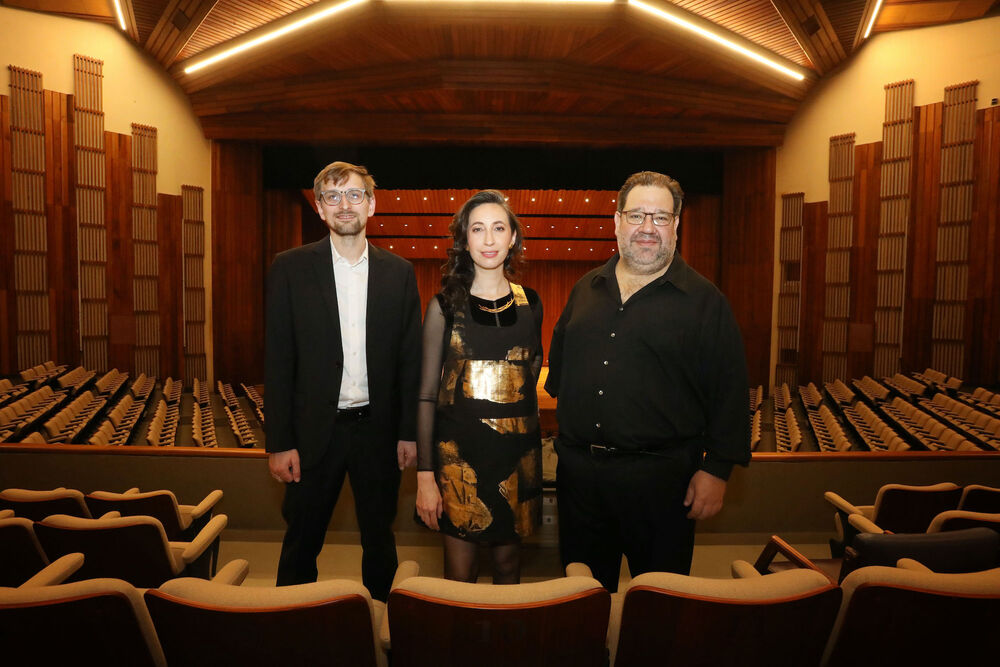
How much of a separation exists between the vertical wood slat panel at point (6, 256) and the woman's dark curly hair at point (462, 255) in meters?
9.04

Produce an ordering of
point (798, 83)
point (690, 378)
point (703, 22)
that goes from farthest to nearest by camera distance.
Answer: point (798, 83) → point (703, 22) → point (690, 378)

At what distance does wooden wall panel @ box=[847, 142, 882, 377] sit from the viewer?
982cm

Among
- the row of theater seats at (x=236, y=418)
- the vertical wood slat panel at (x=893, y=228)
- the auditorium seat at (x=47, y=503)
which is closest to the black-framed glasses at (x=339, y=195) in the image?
the auditorium seat at (x=47, y=503)

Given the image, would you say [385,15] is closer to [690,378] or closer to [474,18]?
[474,18]

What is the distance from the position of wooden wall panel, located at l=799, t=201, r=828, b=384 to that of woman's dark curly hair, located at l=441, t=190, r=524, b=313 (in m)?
10.2

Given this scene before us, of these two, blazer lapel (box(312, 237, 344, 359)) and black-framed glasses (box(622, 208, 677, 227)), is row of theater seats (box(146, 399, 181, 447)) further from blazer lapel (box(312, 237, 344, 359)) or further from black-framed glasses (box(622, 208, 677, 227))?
black-framed glasses (box(622, 208, 677, 227))

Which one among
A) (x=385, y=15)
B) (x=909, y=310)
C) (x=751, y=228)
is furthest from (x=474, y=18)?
(x=909, y=310)

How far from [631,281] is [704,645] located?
3.20 feet

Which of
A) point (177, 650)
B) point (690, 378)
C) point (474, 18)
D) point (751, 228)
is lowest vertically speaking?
point (177, 650)

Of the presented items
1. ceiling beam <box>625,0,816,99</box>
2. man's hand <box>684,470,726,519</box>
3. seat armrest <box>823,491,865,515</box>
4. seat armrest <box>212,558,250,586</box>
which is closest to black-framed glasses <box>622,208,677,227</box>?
man's hand <box>684,470,726,519</box>

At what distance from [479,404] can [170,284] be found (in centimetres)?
1027

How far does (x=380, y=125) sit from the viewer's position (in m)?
10.2

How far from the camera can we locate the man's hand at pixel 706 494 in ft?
5.53

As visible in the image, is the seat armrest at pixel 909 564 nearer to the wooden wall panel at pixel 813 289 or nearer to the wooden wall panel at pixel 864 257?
the wooden wall panel at pixel 864 257
